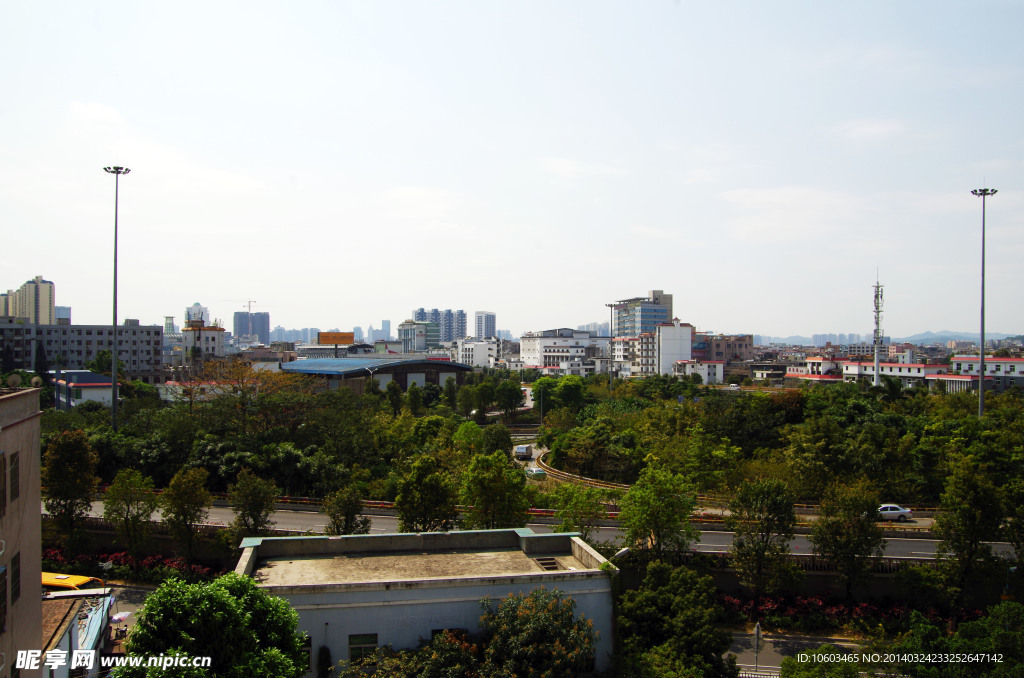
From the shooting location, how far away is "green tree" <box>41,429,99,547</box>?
Answer: 711 inches

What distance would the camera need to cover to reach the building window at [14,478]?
6.79 m

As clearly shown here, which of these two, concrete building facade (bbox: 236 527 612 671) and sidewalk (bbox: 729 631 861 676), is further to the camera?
sidewalk (bbox: 729 631 861 676)

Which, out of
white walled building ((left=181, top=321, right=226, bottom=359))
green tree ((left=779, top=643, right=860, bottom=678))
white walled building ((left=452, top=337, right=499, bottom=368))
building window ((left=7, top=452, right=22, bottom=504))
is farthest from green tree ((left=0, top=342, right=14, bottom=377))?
green tree ((left=779, top=643, right=860, bottom=678))

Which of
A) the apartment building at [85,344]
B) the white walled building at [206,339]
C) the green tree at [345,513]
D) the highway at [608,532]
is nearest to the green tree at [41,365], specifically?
the apartment building at [85,344]

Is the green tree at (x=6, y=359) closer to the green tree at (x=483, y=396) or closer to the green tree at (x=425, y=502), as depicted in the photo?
the green tree at (x=483, y=396)

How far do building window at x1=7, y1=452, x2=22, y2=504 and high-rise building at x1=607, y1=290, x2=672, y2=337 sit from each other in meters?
82.9

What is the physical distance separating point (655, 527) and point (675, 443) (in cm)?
937

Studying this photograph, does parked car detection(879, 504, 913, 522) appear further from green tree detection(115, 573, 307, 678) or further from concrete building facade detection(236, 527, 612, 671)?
green tree detection(115, 573, 307, 678)

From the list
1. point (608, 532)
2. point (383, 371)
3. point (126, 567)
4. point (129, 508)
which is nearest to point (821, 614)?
point (608, 532)

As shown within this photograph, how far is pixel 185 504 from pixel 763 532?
1476 centimetres

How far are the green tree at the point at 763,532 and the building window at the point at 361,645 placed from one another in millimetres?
9437

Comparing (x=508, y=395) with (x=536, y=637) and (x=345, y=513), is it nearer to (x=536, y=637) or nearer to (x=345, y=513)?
(x=345, y=513)

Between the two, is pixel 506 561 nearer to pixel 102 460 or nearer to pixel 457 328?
pixel 102 460

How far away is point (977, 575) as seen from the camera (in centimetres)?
1485
